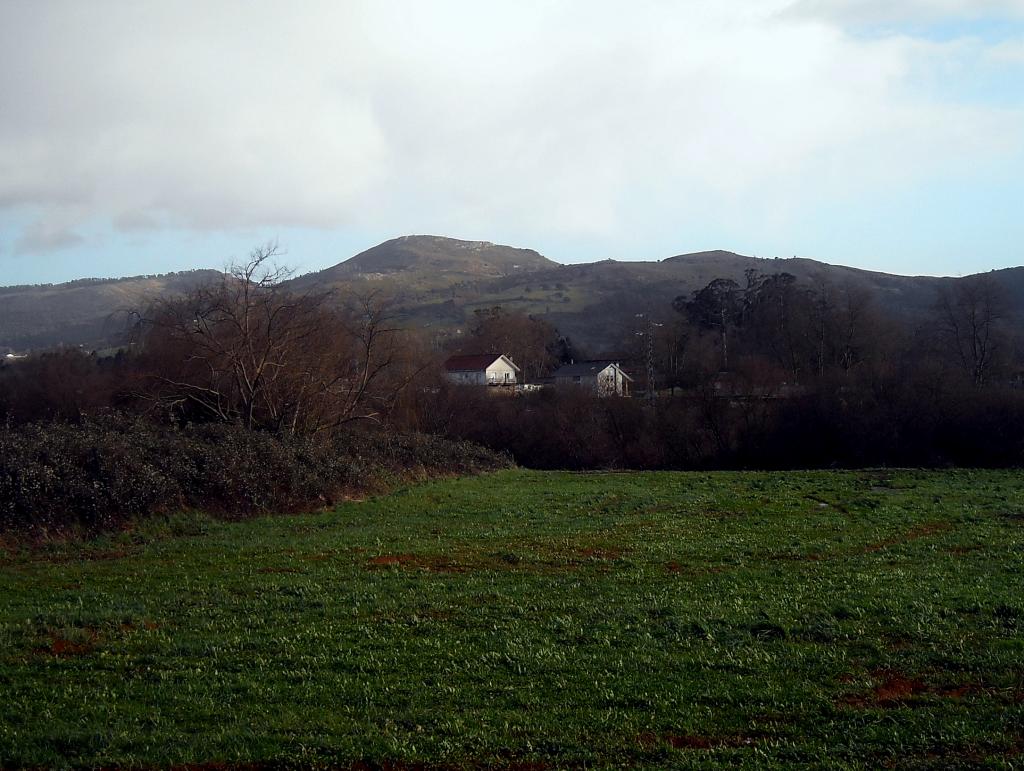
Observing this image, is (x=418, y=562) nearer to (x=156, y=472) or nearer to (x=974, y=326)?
(x=156, y=472)

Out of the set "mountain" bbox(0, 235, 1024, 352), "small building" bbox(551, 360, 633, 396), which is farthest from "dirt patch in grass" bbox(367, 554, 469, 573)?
"mountain" bbox(0, 235, 1024, 352)

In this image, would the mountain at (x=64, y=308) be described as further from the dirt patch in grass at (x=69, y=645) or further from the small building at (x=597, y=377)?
the dirt patch in grass at (x=69, y=645)

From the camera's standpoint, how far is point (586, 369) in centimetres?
8012

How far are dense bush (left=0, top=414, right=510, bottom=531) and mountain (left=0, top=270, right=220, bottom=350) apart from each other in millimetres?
66019

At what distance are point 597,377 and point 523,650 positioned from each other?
65.6 metres

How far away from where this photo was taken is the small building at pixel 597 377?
62.2m

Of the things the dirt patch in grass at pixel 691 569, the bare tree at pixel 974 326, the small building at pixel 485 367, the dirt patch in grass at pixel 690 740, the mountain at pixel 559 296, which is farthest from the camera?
the mountain at pixel 559 296

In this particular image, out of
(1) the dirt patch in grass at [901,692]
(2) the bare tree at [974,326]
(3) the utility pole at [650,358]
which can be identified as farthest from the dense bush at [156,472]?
(2) the bare tree at [974,326]

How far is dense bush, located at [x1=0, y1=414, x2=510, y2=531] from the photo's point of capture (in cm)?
1698

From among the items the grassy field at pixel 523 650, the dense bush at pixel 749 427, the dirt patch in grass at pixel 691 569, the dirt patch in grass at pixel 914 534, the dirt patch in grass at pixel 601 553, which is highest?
the grassy field at pixel 523 650

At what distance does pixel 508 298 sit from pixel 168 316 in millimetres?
121332

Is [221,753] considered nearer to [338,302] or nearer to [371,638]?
[371,638]

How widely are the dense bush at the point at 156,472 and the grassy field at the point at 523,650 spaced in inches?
59.5

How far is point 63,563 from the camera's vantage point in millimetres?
14352
